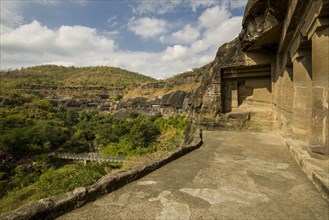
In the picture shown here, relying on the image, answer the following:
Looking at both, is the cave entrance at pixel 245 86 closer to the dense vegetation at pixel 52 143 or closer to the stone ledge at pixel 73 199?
the stone ledge at pixel 73 199

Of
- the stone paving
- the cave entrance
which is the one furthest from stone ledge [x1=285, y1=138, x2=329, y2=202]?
the cave entrance

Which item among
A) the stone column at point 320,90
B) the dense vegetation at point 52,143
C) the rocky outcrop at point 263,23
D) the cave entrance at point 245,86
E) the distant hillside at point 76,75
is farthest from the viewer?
the distant hillside at point 76,75

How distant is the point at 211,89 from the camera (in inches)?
340

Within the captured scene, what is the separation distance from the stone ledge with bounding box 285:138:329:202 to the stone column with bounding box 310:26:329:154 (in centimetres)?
15

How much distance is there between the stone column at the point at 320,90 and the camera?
3170 millimetres

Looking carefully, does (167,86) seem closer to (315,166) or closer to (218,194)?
(315,166)

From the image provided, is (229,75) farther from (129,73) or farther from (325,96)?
(129,73)

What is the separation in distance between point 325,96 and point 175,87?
62.1 meters

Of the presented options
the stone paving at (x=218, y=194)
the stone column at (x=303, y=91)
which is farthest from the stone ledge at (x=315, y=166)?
the stone column at (x=303, y=91)

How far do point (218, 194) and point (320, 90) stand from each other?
2177 millimetres

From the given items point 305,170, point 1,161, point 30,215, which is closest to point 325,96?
point 305,170

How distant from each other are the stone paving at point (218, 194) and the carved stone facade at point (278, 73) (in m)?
0.85

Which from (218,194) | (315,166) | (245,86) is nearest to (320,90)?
(315,166)

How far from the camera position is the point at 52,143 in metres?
40.0
